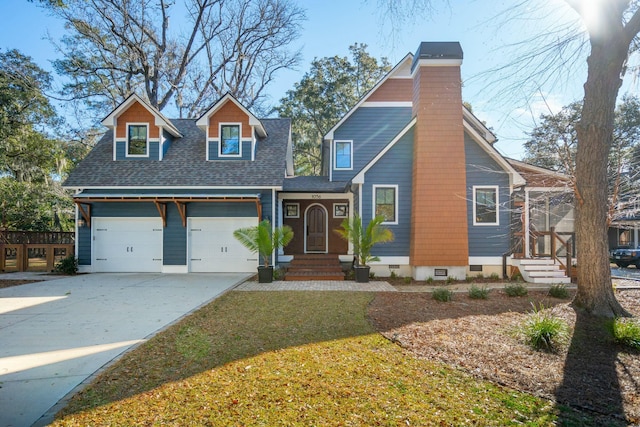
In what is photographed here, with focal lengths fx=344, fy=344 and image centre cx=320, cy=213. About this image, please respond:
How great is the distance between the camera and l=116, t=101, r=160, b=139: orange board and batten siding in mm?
13258

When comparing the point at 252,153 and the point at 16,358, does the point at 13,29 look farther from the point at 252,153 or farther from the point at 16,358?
the point at 16,358

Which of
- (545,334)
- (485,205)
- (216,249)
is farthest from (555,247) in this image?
(216,249)

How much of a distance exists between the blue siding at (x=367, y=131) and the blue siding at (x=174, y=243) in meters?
6.45

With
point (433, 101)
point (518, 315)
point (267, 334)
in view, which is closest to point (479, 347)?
Answer: point (518, 315)

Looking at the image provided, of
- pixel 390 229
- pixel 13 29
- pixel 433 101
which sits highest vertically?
pixel 13 29

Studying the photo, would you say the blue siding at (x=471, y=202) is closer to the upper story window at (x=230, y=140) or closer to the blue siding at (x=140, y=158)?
the upper story window at (x=230, y=140)

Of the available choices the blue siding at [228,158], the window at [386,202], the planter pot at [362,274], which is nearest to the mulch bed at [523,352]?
the planter pot at [362,274]

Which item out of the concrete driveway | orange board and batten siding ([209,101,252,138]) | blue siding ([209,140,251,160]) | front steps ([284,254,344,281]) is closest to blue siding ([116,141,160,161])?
blue siding ([209,140,251,160])

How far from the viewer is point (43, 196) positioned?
17734mm

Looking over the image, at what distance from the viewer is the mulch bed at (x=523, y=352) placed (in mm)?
3432

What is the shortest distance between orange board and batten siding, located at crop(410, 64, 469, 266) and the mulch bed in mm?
3678

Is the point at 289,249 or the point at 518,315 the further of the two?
the point at 289,249

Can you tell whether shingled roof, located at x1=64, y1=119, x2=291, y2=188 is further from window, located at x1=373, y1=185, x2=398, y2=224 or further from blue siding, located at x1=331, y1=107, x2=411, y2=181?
window, located at x1=373, y1=185, x2=398, y2=224

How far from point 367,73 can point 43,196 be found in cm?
2112
